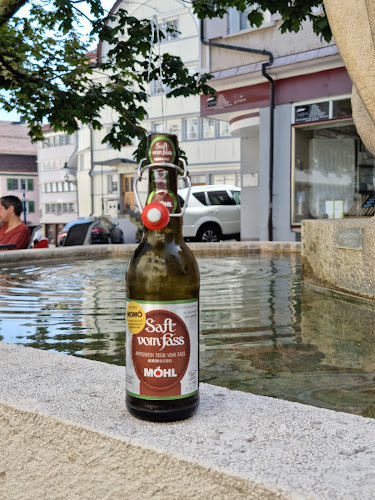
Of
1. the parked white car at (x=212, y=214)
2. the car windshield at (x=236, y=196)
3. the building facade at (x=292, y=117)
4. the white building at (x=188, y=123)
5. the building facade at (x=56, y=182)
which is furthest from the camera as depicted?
the building facade at (x=56, y=182)

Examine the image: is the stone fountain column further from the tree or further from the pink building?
the pink building

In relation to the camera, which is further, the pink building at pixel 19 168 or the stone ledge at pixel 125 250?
the pink building at pixel 19 168

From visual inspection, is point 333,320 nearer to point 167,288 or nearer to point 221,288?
point 221,288

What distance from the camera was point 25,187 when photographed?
65.4 metres

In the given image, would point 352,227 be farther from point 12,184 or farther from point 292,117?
point 12,184

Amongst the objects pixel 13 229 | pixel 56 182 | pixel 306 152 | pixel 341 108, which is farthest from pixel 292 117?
pixel 56 182

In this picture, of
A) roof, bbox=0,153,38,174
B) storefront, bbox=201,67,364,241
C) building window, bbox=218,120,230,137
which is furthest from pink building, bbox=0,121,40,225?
storefront, bbox=201,67,364,241

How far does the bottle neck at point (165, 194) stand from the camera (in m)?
1.54

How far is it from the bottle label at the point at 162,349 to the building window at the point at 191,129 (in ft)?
105

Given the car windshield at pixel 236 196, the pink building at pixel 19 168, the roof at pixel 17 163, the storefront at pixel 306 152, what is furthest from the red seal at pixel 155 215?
the roof at pixel 17 163

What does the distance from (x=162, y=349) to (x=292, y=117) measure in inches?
605

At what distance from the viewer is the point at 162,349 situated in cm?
147

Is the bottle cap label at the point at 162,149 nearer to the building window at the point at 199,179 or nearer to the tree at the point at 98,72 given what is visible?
the tree at the point at 98,72

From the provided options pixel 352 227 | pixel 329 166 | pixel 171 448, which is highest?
pixel 329 166
